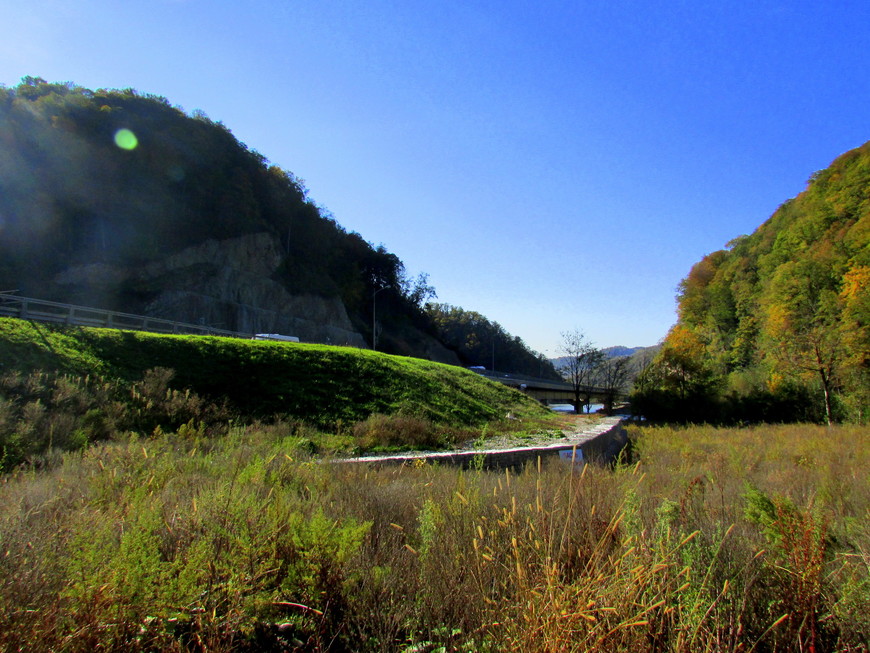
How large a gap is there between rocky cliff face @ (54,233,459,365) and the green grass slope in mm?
22489

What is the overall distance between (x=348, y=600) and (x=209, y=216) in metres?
45.8

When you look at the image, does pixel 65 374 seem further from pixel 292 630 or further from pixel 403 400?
pixel 292 630

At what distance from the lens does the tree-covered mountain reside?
33.6 m

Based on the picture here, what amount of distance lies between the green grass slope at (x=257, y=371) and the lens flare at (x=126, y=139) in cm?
3059

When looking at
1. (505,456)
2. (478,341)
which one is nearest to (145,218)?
(505,456)

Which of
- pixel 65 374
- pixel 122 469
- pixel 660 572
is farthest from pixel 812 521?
pixel 65 374

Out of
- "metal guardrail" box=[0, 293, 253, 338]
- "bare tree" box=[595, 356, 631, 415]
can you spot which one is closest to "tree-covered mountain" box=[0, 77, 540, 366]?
"metal guardrail" box=[0, 293, 253, 338]

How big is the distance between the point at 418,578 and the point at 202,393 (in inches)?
461

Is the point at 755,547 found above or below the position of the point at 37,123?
below

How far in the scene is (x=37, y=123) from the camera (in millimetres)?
34781

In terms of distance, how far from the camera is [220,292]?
40094 millimetres

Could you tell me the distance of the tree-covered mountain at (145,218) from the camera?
3356 centimetres

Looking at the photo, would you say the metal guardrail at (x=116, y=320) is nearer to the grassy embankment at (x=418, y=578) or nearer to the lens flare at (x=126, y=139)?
the lens flare at (x=126, y=139)

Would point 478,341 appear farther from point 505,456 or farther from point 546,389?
point 505,456
